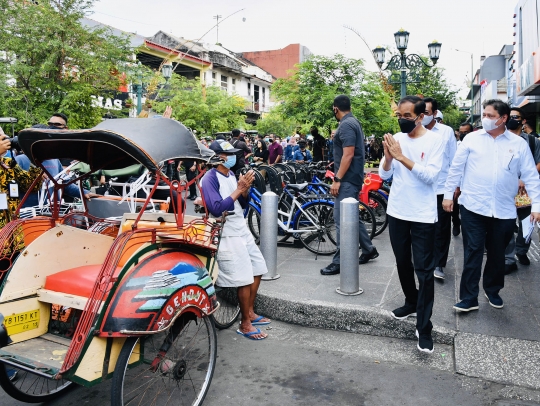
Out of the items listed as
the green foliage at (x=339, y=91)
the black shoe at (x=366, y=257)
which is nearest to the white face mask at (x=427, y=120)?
the black shoe at (x=366, y=257)

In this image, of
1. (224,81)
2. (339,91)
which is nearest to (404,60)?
(339,91)

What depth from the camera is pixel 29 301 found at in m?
3.52

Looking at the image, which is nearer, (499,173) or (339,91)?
(499,173)

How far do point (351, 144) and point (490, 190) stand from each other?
5.94 feet

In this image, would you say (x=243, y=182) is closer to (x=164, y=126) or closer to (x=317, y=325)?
(x=164, y=126)

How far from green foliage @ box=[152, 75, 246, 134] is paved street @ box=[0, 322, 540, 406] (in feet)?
73.1

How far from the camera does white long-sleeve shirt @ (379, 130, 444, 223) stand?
164 inches

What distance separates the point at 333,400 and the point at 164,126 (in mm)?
2350

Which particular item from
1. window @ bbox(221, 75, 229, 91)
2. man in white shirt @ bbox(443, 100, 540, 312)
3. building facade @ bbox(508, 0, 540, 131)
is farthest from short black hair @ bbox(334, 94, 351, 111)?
window @ bbox(221, 75, 229, 91)

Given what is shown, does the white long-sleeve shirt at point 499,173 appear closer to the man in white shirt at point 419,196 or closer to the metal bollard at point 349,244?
the man in white shirt at point 419,196

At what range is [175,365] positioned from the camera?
3.40 meters

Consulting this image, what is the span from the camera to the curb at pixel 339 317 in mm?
4625

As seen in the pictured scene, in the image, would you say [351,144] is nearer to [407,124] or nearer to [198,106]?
[407,124]

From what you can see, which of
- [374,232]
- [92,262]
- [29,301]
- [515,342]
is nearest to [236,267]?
[92,262]
